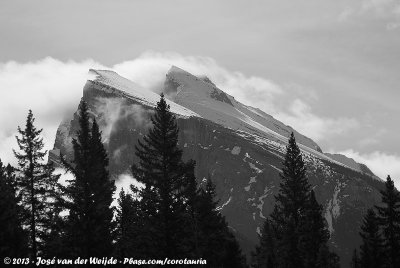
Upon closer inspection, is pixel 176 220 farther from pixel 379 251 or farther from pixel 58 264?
pixel 379 251

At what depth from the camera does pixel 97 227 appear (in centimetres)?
3759

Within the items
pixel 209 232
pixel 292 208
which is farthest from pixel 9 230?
pixel 292 208

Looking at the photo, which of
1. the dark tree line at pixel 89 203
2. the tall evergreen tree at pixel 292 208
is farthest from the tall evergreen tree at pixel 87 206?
the tall evergreen tree at pixel 292 208

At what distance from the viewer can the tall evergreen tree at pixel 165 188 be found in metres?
38.9

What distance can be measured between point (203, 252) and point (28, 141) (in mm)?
16568

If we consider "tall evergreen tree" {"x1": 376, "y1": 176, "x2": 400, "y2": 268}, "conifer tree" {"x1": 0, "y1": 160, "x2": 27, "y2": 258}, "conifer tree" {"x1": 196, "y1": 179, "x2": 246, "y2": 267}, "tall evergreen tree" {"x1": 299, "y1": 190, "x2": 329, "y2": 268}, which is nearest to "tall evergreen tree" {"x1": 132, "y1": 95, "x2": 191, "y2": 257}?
"conifer tree" {"x1": 0, "y1": 160, "x2": 27, "y2": 258}

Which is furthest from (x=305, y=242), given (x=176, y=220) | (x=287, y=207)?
(x=176, y=220)

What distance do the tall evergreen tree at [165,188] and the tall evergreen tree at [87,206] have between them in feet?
8.52

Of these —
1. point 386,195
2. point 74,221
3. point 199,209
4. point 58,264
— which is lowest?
point 58,264

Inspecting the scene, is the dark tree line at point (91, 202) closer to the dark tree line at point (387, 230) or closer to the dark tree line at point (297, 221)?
the dark tree line at point (297, 221)

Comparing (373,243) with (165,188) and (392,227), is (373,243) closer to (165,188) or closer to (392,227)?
(392,227)

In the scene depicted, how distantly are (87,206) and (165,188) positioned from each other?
4.88 m

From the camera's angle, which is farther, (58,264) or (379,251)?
(379,251)

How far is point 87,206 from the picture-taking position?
3797 centimetres
